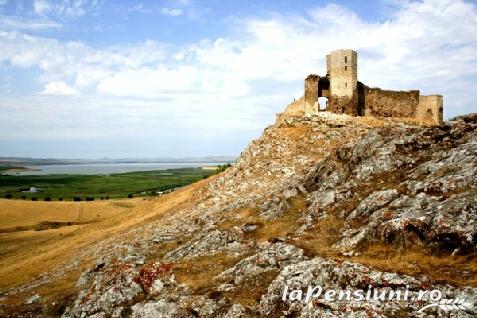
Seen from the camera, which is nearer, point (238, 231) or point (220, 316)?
point (220, 316)

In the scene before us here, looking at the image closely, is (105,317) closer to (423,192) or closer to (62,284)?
(62,284)

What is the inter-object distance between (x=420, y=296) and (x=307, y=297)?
457 centimetres

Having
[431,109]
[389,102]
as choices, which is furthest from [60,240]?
[431,109]

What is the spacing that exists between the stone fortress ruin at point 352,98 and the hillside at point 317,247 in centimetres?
1667

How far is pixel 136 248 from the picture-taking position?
36.4 m

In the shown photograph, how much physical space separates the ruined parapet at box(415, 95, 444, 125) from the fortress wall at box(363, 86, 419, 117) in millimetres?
625

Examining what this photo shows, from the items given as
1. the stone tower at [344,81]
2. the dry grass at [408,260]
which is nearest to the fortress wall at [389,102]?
the stone tower at [344,81]

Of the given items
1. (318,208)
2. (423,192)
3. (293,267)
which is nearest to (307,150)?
(318,208)

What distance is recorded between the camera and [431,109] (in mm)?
53156

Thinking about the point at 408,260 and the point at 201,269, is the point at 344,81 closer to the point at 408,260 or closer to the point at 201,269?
the point at 201,269

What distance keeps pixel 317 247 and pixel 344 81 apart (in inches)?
1260

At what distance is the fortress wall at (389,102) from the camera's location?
52.7 metres

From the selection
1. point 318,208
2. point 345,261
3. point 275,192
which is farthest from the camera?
point 275,192

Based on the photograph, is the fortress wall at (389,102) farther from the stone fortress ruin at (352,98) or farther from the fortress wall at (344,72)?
the fortress wall at (344,72)
